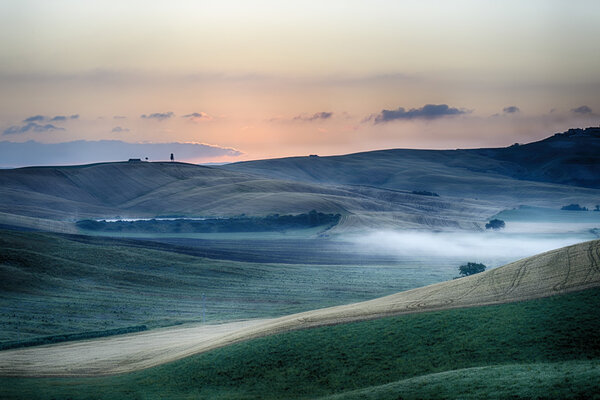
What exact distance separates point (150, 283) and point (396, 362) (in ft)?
176

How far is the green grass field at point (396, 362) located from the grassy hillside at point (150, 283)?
2210 cm

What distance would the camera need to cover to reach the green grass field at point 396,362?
90.4ft

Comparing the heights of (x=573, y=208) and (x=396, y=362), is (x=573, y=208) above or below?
above

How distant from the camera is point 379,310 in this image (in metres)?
42.2

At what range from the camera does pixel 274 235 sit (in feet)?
483

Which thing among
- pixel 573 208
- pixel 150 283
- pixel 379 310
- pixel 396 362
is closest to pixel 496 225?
pixel 573 208

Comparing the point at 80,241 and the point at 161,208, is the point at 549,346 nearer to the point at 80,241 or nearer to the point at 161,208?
the point at 80,241

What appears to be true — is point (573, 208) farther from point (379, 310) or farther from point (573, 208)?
point (379, 310)

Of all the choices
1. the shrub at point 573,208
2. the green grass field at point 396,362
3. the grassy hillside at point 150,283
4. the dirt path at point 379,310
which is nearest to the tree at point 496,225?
the grassy hillside at point 150,283

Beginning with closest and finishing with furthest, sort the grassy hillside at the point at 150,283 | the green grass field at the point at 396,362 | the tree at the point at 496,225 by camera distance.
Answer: the green grass field at the point at 396,362 < the grassy hillside at the point at 150,283 < the tree at the point at 496,225

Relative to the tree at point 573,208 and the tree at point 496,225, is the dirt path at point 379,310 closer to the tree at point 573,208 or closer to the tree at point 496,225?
the tree at point 496,225

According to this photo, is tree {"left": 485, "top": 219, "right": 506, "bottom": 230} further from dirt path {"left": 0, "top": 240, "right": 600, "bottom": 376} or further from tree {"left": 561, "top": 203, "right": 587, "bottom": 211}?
dirt path {"left": 0, "top": 240, "right": 600, "bottom": 376}

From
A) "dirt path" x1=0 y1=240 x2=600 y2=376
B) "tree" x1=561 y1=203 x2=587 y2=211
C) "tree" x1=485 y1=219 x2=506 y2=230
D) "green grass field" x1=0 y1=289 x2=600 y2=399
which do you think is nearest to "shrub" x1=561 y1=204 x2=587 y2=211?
"tree" x1=561 y1=203 x2=587 y2=211

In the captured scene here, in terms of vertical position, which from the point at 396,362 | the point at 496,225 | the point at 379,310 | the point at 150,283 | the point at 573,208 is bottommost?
the point at 150,283
